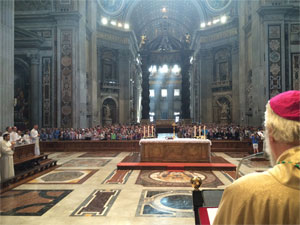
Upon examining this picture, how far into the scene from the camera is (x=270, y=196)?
3.74ft

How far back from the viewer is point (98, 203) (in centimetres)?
652

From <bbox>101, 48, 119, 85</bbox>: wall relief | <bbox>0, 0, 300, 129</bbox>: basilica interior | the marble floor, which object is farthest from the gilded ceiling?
the marble floor

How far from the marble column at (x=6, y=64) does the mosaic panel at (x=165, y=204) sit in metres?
8.93

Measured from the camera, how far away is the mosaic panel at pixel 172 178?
836 cm

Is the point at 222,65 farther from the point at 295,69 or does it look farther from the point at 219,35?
the point at 295,69

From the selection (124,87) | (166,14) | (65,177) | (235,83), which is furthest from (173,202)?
(166,14)

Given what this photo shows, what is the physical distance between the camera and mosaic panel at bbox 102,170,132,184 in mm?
8805

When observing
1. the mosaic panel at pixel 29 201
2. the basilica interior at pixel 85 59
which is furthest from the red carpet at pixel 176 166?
the basilica interior at pixel 85 59

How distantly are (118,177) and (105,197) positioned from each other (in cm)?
242

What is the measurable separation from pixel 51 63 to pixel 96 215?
63.1ft

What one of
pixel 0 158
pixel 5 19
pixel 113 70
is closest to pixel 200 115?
pixel 113 70

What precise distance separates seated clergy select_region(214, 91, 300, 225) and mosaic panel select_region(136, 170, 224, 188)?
7290 mm

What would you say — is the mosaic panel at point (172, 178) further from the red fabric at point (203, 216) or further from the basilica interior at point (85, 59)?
the basilica interior at point (85, 59)

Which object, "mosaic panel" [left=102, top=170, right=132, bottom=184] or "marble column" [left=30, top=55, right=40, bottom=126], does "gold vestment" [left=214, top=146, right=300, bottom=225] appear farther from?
"marble column" [left=30, top=55, right=40, bottom=126]
